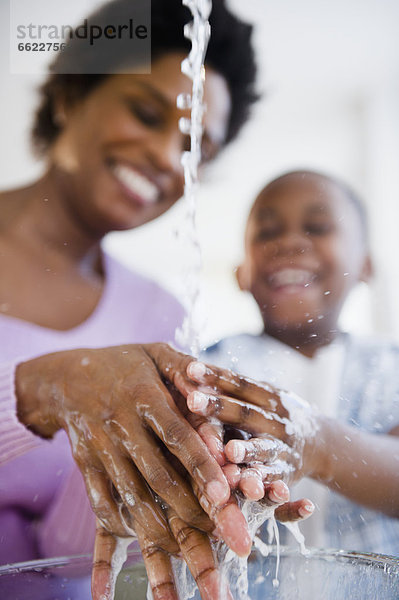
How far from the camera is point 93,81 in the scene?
783 mm

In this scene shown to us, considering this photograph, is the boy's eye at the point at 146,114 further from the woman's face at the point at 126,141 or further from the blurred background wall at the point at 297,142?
the blurred background wall at the point at 297,142

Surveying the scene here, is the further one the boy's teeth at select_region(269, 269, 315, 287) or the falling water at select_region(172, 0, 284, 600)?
the boy's teeth at select_region(269, 269, 315, 287)

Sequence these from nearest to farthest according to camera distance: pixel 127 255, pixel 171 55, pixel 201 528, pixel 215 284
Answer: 1. pixel 201 528
2. pixel 171 55
3. pixel 215 284
4. pixel 127 255

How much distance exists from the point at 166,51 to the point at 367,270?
0.46 metres

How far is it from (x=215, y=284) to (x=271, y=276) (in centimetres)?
48

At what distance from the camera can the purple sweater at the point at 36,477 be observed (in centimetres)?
55

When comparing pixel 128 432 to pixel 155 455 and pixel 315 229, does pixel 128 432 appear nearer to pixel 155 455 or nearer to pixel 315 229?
pixel 155 455

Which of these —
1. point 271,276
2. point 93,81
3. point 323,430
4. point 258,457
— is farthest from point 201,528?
point 93,81

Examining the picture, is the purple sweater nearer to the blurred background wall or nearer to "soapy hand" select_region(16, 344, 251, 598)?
"soapy hand" select_region(16, 344, 251, 598)

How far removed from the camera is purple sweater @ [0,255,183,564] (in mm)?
549

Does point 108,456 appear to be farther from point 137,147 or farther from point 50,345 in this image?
point 137,147

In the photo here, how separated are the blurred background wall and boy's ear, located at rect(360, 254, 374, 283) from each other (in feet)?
0.08

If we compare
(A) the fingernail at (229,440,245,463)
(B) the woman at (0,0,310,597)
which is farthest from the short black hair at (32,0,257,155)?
(A) the fingernail at (229,440,245,463)

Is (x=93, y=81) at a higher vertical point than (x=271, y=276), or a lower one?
higher
